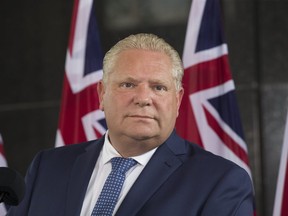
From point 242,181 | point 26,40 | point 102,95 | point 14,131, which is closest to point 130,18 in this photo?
point 26,40

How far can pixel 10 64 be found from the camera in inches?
213

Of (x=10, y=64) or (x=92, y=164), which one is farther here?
(x=10, y=64)

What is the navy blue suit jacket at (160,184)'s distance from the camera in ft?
7.38

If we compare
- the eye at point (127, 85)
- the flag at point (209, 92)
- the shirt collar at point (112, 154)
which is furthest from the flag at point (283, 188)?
the eye at point (127, 85)

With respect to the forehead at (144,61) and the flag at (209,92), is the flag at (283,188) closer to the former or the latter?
the flag at (209,92)

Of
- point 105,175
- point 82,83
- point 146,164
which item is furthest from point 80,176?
point 82,83

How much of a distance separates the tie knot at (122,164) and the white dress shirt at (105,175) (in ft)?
0.05

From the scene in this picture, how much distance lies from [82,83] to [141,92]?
86.0 inches

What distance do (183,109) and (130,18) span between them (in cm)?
100

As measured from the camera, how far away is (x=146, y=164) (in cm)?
245

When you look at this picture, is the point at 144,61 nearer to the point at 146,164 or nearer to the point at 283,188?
the point at 146,164

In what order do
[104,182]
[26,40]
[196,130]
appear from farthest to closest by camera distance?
[26,40], [196,130], [104,182]

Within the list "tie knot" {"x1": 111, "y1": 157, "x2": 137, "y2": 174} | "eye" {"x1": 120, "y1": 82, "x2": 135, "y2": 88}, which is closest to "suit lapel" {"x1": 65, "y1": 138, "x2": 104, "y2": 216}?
"tie knot" {"x1": 111, "y1": 157, "x2": 137, "y2": 174}

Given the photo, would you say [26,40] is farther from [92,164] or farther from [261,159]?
[92,164]
